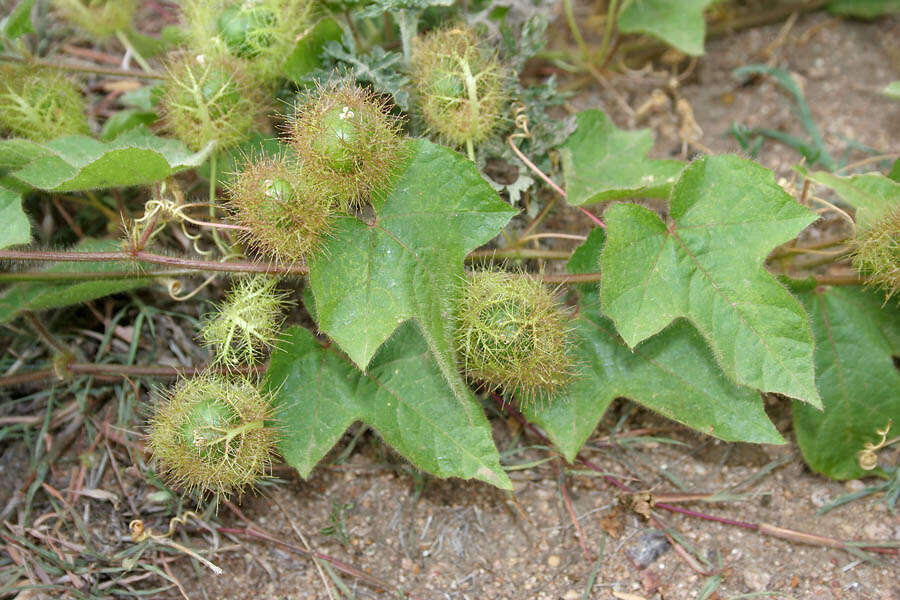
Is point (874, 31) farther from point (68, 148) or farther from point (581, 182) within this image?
point (68, 148)

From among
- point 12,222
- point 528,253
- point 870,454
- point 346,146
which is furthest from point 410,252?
point 870,454

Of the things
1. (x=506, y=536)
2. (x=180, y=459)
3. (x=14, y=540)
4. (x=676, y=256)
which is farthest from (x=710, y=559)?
(x=14, y=540)

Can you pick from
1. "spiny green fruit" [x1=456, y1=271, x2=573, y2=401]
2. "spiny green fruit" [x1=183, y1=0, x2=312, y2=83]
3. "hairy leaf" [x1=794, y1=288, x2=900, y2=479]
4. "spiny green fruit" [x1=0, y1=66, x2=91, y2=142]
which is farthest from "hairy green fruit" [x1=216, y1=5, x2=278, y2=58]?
"hairy leaf" [x1=794, y1=288, x2=900, y2=479]

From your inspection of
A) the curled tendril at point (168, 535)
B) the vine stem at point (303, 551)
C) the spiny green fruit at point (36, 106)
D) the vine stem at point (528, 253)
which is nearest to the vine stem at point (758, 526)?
the vine stem at point (528, 253)

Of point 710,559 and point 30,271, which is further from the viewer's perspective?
point 30,271

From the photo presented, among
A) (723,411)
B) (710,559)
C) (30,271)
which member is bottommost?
(710,559)

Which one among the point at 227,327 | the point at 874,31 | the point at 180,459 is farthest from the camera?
the point at 874,31
